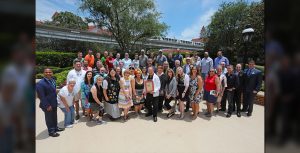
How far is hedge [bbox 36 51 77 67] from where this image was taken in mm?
24594

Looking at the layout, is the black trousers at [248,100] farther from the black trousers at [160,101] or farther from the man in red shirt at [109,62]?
the man in red shirt at [109,62]

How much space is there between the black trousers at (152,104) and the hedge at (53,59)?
2140 centimetres

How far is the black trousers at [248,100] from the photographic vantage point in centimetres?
690

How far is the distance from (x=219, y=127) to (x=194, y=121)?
766 millimetres

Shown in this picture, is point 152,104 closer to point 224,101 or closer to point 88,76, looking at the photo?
point 88,76

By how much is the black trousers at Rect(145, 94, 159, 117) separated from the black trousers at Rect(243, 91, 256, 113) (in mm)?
2984

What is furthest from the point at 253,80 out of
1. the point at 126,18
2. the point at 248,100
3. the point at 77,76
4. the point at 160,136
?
the point at 126,18

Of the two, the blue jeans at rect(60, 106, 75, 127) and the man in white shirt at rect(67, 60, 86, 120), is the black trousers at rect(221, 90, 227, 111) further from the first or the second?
the blue jeans at rect(60, 106, 75, 127)

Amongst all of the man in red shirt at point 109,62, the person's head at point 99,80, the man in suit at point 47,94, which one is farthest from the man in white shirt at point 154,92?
the man in red shirt at point 109,62

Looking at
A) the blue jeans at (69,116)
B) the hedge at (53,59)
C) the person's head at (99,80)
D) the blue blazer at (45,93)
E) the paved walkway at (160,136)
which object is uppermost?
the hedge at (53,59)

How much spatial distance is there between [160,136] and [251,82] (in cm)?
354

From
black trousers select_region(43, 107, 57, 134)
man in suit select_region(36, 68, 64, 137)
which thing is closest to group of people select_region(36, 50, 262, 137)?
black trousers select_region(43, 107, 57, 134)
